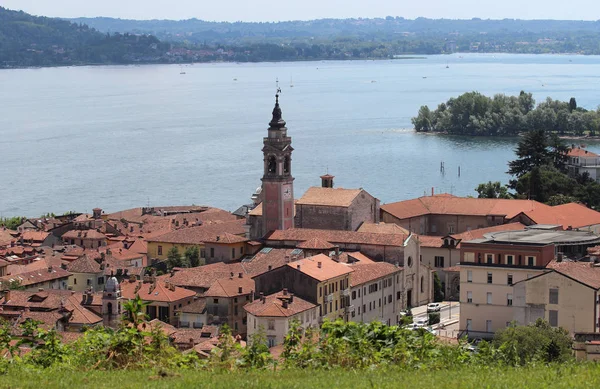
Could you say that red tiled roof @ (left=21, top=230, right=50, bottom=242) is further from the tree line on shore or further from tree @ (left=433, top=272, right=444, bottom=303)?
the tree line on shore

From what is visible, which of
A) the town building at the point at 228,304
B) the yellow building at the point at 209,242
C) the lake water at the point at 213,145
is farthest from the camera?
the lake water at the point at 213,145

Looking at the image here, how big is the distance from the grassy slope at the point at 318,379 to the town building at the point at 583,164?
46890 mm

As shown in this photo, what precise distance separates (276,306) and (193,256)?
446 inches

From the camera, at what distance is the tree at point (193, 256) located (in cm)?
3881

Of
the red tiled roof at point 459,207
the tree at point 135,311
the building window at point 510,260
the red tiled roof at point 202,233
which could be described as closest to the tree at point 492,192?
the red tiled roof at point 459,207

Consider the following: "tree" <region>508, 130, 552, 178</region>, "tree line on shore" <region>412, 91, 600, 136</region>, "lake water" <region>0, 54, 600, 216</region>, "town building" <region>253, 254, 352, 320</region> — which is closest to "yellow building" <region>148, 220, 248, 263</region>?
"town building" <region>253, 254, 352, 320</region>

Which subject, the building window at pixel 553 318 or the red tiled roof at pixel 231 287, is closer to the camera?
the building window at pixel 553 318

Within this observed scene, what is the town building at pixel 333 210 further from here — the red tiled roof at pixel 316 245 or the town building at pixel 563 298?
the town building at pixel 563 298

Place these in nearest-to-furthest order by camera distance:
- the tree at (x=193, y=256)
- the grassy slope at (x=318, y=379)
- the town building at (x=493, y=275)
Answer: the grassy slope at (x=318, y=379) → the town building at (x=493, y=275) → the tree at (x=193, y=256)

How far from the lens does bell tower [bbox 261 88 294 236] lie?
37562 millimetres

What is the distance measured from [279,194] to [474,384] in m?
25.4

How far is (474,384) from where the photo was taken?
12336 millimetres

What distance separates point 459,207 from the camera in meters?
43.2

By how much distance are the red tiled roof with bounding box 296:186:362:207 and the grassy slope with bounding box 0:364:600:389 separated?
2457 centimetres
